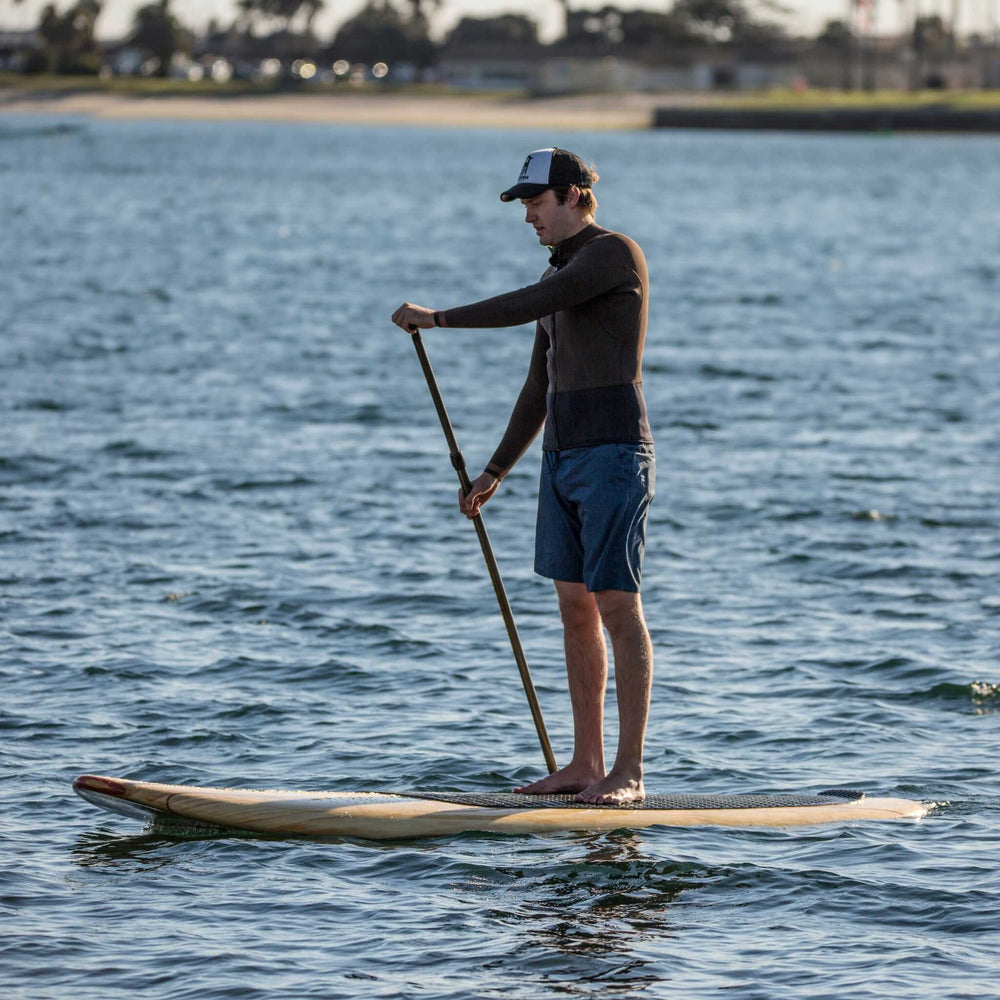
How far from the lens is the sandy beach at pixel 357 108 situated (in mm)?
163125

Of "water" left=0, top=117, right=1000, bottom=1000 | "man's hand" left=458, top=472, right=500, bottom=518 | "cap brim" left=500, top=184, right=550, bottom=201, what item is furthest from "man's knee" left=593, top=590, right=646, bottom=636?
"cap brim" left=500, top=184, right=550, bottom=201

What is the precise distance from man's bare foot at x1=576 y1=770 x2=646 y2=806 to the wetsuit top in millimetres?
1500

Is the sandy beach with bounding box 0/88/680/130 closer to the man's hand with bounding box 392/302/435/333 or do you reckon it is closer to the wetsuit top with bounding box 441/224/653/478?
the wetsuit top with bounding box 441/224/653/478

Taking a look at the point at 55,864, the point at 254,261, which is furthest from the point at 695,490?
Result: the point at 254,261

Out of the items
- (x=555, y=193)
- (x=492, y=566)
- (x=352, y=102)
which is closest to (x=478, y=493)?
(x=492, y=566)

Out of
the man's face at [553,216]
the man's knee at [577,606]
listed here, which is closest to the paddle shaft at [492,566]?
the man's knee at [577,606]

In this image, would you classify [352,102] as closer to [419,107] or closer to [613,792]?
[419,107]

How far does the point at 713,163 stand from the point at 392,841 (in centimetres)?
9948

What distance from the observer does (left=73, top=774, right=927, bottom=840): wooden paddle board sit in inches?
300

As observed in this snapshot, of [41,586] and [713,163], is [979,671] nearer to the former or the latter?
[41,586]

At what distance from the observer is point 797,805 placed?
8.05 meters

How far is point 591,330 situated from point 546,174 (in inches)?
A: 26.0

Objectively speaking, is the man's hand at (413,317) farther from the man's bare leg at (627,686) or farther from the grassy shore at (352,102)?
the grassy shore at (352,102)

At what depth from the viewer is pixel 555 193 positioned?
7316 millimetres
